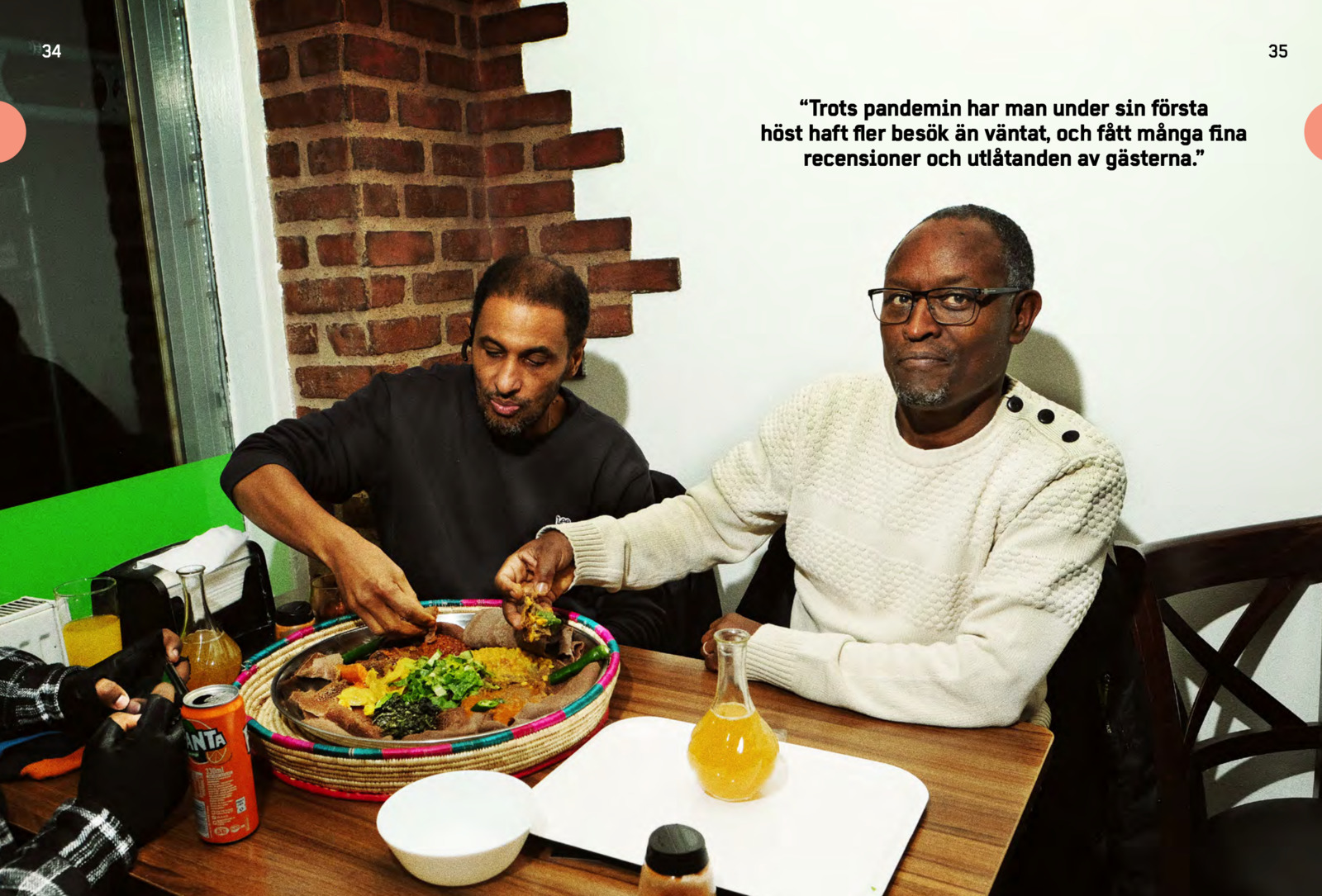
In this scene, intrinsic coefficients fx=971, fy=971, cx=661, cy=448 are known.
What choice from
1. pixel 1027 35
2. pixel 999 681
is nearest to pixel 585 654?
pixel 999 681

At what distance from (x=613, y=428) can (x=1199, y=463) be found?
1182 millimetres

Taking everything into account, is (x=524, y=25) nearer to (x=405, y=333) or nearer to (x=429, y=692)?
(x=405, y=333)

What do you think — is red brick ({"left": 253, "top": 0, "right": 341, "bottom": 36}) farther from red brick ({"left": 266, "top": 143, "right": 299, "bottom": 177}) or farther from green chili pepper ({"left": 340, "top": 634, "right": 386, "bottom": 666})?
green chili pepper ({"left": 340, "top": 634, "right": 386, "bottom": 666})

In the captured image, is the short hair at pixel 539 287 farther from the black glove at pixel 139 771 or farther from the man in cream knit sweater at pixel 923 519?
the black glove at pixel 139 771

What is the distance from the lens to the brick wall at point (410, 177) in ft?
7.40

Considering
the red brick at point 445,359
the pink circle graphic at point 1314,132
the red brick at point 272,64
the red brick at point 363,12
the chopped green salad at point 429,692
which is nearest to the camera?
the chopped green salad at point 429,692

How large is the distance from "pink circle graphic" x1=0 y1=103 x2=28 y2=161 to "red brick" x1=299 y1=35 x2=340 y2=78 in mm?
588

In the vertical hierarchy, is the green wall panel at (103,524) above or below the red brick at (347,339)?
below

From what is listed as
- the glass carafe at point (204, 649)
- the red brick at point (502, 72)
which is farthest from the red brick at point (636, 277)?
the glass carafe at point (204, 649)

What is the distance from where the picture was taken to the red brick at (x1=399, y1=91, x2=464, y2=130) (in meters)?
2.35

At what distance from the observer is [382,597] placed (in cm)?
155

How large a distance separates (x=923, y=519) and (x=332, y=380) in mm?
1474

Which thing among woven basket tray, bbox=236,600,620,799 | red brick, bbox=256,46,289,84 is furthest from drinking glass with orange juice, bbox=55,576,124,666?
red brick, bbox=256,46,289,84

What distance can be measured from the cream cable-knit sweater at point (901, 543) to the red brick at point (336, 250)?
99 centimetres
